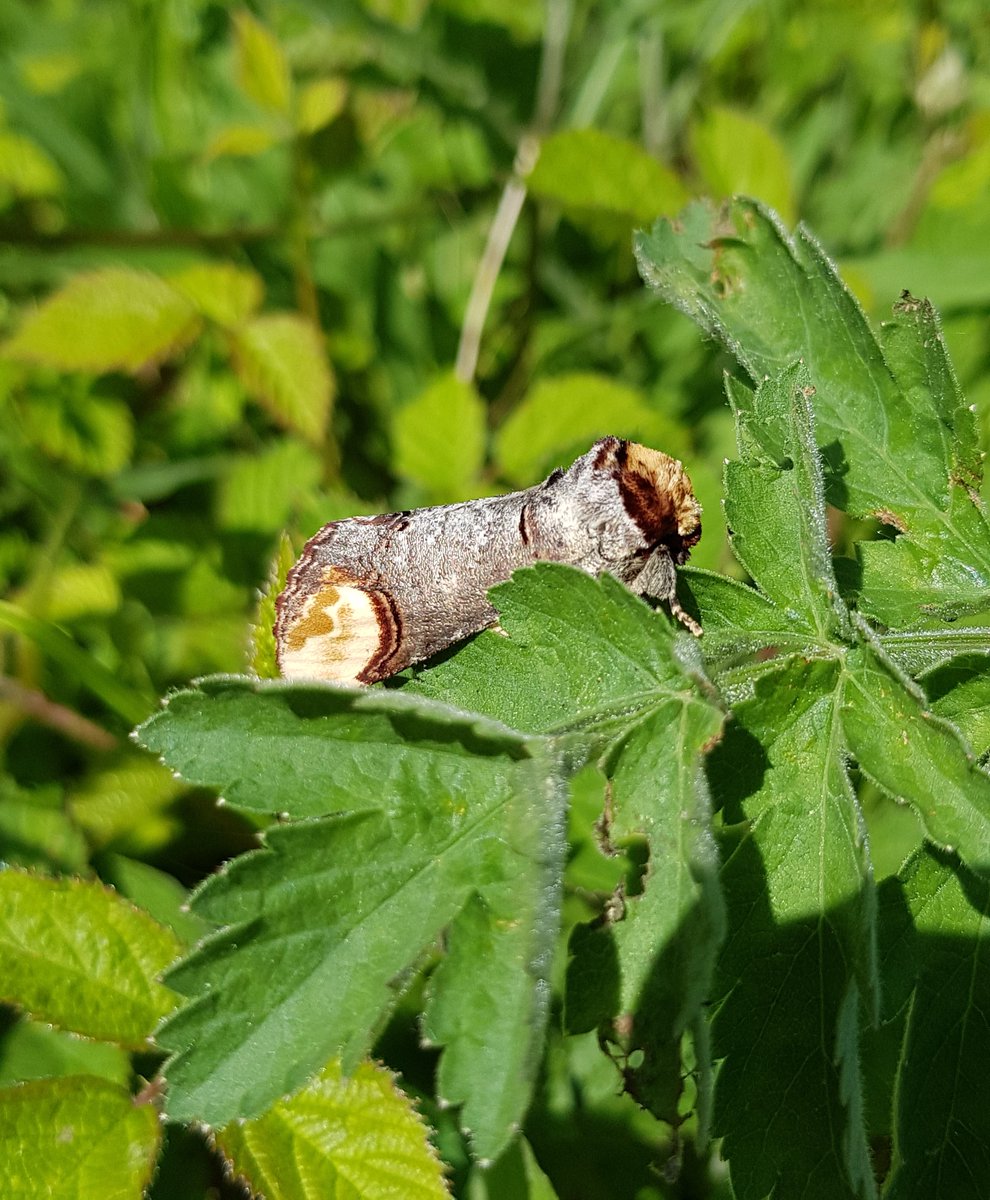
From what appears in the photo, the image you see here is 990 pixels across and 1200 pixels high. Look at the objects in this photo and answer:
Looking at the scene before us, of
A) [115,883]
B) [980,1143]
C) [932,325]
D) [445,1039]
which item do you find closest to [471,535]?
[445,1039]

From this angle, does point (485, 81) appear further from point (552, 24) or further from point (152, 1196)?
point (152, 1196)

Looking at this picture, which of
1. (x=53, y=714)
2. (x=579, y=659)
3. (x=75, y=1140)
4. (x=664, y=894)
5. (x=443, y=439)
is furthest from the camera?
(x=443, y=439)

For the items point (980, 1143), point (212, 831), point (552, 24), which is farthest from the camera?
point (552, 24)

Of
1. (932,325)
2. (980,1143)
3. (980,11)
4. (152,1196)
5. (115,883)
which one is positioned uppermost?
(980,11)

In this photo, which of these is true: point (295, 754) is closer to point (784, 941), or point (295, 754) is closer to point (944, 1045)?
point (784, 941)

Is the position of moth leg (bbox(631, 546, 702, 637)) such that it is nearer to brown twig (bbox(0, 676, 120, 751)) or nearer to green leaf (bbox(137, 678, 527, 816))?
green leaf (bbox(137, 678, 527, 816))

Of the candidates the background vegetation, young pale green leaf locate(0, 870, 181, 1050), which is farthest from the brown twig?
young pale green leaf locate(0, 870, 181, 1050)

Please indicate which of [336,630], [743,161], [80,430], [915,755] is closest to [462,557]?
[336,630]
